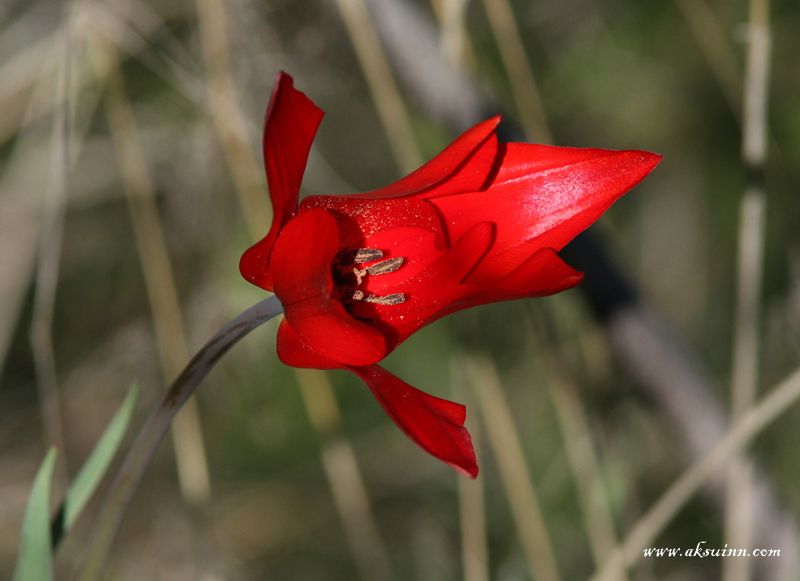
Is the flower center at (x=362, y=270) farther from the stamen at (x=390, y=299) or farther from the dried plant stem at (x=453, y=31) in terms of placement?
the dried plant stem at (x=453, y=31)

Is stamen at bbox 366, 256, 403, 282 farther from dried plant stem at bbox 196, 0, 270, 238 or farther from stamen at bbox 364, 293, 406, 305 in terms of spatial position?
dried plant stem at bbox 196, 0, 270, 238

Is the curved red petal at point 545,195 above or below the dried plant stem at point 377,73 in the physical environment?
below

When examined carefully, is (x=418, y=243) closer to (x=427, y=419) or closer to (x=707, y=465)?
(x=427, y=419)

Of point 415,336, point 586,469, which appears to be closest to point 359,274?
point 586,469

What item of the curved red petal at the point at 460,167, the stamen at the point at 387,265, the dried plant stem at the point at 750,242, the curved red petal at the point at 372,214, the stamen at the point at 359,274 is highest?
the curved red petal at the point at 460,167

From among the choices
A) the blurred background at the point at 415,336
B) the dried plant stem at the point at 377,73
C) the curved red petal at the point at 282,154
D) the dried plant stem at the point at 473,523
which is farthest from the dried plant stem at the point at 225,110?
the curved red petal at the point at 282,154
